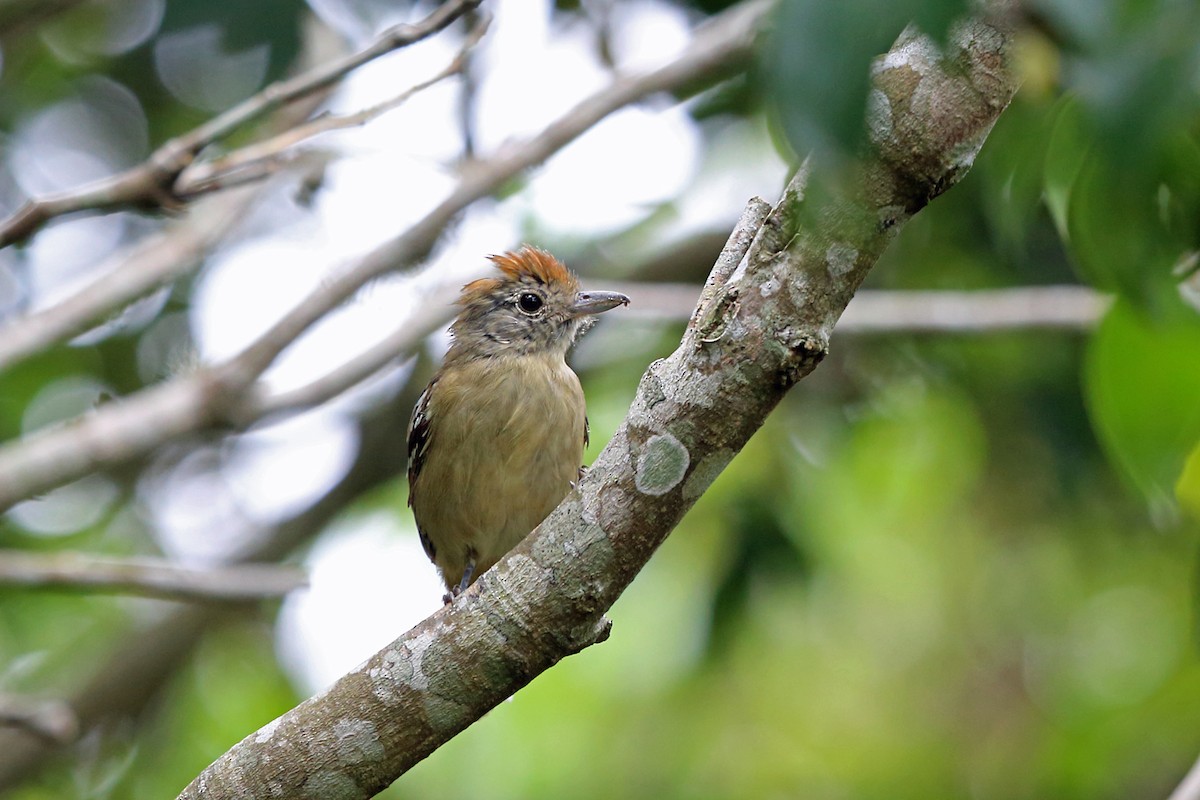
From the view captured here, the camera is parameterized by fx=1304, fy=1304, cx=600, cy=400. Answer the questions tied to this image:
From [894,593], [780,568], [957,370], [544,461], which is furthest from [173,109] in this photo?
[894,593]

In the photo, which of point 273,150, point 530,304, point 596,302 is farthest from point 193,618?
point 273,150

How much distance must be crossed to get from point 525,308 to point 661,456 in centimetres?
272

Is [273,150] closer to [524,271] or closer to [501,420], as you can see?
[501,420]

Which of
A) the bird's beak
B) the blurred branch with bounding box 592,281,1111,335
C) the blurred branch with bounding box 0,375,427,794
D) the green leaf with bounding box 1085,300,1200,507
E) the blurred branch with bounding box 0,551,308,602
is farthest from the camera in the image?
the blurred branch with bounding box 0,375,427,794

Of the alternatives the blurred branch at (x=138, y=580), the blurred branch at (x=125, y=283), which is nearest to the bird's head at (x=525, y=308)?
the blurred branch at (x=125, y=283)

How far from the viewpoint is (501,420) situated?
15.5 ft

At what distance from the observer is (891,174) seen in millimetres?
2551

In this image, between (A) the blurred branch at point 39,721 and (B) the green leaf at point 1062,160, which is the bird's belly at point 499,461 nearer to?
(A) the blurred branch at point 39,721

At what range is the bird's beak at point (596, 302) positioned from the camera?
5.17 m

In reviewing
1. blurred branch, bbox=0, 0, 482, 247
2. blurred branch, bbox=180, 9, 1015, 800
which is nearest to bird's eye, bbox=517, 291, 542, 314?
blurred branch, bbox=0, 0, 482, 247

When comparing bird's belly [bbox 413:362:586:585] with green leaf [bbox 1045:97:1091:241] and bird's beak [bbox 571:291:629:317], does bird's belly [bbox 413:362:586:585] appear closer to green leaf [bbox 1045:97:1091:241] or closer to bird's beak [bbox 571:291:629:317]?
bird's beak [bbox 571:291:629:317]

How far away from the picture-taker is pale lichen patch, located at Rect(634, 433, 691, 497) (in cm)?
270

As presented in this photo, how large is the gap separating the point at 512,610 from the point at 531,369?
2.25m

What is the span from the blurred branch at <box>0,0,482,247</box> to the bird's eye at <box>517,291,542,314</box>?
175 centimetres
